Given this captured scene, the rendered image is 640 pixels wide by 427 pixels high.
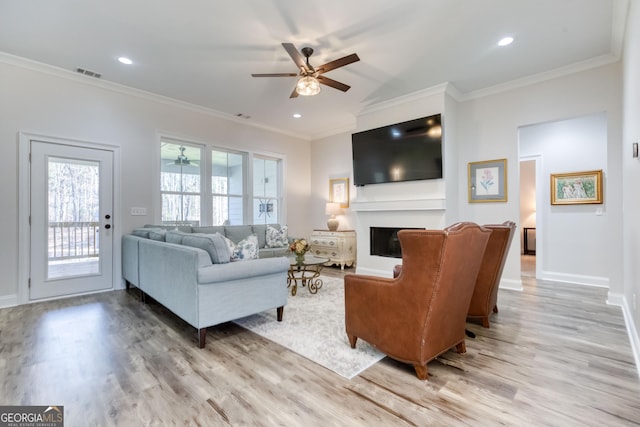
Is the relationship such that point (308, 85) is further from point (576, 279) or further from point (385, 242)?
point (576, 279)

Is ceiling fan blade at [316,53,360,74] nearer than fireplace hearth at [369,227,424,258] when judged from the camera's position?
Yes

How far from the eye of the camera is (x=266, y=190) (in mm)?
6266

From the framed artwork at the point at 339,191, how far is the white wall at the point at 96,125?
1.82 meters

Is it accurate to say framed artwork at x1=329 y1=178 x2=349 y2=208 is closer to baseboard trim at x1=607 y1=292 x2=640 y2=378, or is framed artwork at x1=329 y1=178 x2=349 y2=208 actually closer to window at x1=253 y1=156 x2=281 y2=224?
window at x1=253 y1=156 x2=281 y2=224

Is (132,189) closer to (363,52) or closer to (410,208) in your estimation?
(363,52)

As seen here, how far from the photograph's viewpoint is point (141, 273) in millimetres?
3439

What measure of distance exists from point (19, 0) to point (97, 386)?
324cm

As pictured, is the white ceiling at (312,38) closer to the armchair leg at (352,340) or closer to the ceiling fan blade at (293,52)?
the ceiling fan blade at (293,52)

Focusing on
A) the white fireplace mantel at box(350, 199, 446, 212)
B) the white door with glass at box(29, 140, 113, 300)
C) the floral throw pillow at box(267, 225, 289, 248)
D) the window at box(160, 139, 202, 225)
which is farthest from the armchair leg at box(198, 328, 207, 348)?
the white fireplace mantel at box(350, 199, 446, 212)

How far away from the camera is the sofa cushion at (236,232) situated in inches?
201

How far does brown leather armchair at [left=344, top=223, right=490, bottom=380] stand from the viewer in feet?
5.65

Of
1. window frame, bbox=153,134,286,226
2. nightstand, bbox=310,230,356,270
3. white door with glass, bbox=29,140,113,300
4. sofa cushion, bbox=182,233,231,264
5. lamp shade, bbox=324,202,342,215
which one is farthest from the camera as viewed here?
lamp shade, bbox=324,202,342,215

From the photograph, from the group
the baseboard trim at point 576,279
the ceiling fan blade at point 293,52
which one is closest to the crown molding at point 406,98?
the ceiling fan blade at point 293,52

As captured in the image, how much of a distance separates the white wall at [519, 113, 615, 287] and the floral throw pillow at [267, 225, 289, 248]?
14.3ft
